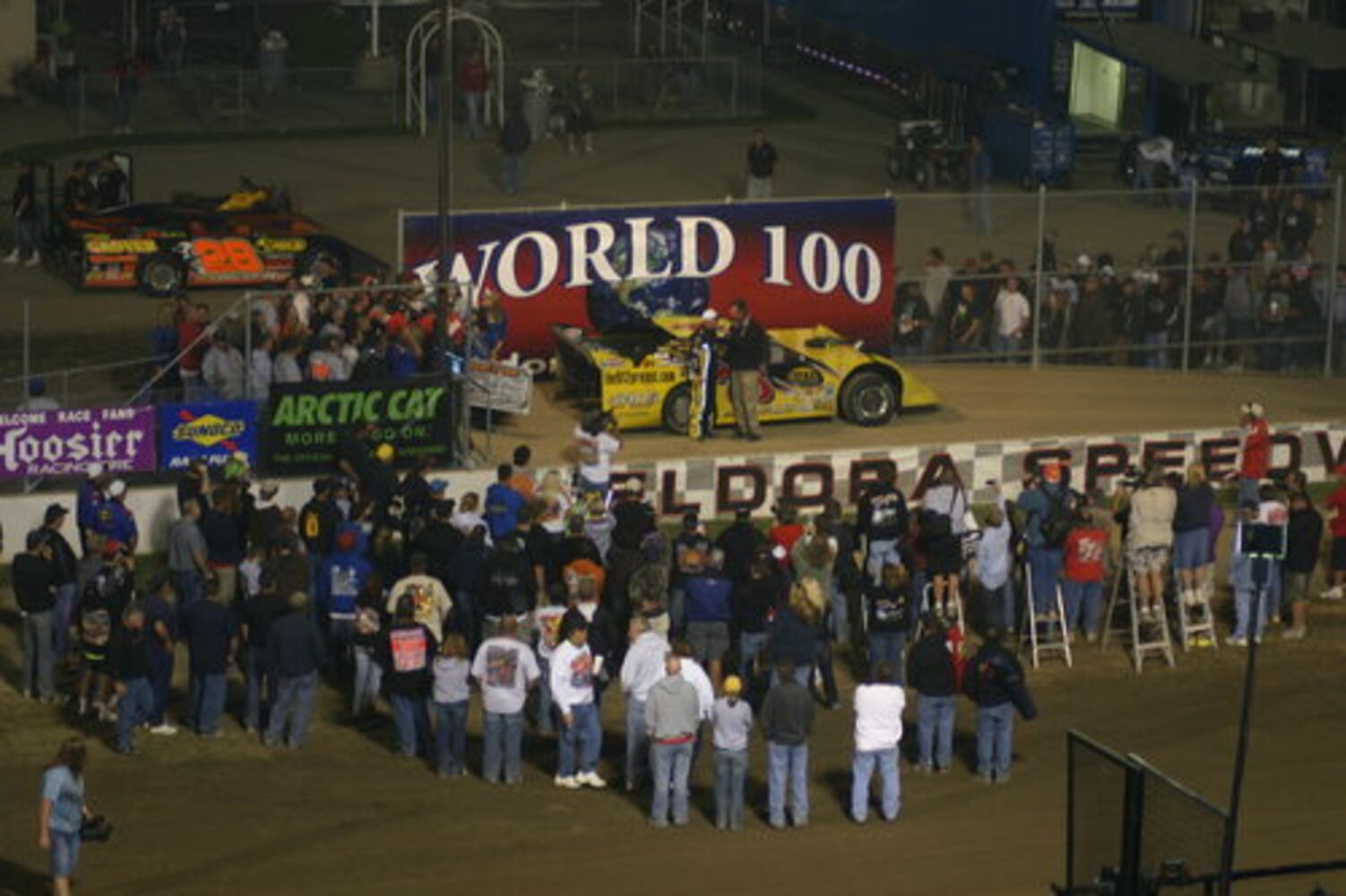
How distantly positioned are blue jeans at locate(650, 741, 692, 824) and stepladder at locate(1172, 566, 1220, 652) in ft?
21.6

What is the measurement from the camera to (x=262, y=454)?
32.3 m

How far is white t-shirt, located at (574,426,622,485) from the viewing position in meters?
31.2

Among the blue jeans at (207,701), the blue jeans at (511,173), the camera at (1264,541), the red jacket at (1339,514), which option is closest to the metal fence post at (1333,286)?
the red jacket at (1339,514)

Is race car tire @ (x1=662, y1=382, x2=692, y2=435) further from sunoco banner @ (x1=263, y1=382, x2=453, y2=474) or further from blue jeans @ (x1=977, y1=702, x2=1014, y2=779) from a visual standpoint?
→ blue jeans @ (x1=977, y1=702, x2=1014, y2=779)

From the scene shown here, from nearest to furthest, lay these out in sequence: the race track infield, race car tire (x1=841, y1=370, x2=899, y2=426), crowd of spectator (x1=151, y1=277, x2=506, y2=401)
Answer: crowd of spectator (x1=151, y1=277, x2=506, y2=401)
the race track infield
race car tire (x1=841, y1=370, x2=899, y2=426)

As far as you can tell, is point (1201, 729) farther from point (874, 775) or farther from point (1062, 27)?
point (1062, 27)

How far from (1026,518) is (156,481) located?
28.5ft

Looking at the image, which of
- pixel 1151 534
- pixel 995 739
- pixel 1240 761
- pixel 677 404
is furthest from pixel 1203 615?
pixel 1240 761

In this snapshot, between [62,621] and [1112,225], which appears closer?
[62,621]

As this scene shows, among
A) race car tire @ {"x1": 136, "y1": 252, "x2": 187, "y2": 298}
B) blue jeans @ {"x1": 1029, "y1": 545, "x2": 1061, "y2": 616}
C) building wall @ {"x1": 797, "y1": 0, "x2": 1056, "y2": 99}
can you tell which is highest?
building wall @ {"x1": 797, "y1": 0, "x2": 1056, "y2": 99}

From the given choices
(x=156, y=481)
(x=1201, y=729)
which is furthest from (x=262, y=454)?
(x=1201, y=729)

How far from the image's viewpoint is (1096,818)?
15.2 meters

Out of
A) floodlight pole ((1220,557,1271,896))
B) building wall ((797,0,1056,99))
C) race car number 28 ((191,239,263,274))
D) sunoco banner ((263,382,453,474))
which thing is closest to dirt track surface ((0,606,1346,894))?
floodlight pole ((1220,557,1271,896))

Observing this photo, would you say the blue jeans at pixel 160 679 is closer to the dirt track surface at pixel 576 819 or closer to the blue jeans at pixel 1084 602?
the dirt track surface at pixel 576 819
